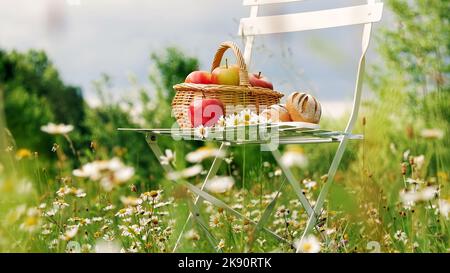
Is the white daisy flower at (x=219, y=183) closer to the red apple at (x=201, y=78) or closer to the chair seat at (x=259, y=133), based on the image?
the chair seat at (x=259, y=133)

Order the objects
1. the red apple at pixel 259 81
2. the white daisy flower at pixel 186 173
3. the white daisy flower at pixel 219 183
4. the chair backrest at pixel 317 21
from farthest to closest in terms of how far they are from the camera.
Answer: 1. the red apple at pixel 259 81
2. the chair backrest at pixel 317 21
3. the white daisy flower at pixel 219 183
4. the white daisy flower at pixel 186 173

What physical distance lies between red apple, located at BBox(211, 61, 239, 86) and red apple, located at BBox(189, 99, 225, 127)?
10 centimetres

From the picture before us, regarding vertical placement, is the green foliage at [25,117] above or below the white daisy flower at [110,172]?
below

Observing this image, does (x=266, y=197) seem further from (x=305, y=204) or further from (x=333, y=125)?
(x=333, y=125)

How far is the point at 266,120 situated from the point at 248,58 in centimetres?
71

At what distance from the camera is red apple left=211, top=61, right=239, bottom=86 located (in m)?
2.28

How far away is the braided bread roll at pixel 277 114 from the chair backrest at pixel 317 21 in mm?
209

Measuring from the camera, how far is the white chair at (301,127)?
205 cm

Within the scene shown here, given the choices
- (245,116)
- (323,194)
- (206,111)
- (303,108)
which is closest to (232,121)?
(245,116)

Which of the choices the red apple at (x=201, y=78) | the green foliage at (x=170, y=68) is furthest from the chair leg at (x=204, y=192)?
the green foliage at (x=170, y=68)

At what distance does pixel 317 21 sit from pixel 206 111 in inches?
23.4

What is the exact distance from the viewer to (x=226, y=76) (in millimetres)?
2277

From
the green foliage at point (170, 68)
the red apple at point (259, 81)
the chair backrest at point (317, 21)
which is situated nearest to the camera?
the chair backrest at point (317, 21)
